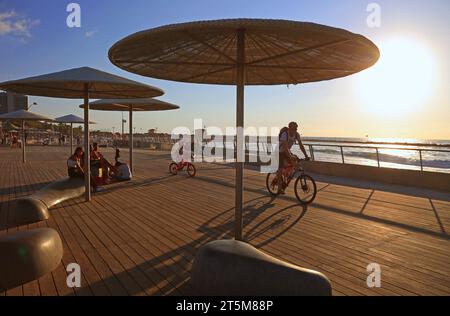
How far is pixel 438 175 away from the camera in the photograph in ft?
35.1

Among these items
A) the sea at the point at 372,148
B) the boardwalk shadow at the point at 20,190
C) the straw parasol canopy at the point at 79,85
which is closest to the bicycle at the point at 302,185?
the sea at the point at 372,148

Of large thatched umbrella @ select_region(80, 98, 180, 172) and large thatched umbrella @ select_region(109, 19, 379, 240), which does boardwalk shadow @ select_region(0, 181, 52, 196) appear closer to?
large thatched umbrella @ select_region(80, 98, 180, 172)

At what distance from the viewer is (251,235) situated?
18.1 feet

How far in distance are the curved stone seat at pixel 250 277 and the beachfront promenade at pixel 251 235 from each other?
45cm

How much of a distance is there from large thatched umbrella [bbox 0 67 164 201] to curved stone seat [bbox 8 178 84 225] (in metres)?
0.48

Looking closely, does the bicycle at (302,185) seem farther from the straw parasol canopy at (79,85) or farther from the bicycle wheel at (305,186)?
the straw parasol canopy at (79,85)

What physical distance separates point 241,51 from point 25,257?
350cm

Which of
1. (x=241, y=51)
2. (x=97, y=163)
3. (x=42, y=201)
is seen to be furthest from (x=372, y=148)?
(x=42, y=201)

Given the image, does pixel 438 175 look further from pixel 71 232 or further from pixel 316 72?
pixel 71 232

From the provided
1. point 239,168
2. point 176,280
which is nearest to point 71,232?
point 176,280

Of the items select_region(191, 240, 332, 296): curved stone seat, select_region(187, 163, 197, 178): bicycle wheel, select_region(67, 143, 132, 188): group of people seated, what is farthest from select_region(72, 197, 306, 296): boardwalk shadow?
select_region(187, 163, 197, 178): bicycle wheel

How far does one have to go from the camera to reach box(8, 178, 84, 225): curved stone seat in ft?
19.6

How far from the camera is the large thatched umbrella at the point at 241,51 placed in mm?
3557

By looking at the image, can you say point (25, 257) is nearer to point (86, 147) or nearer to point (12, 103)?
point (86, 147)
